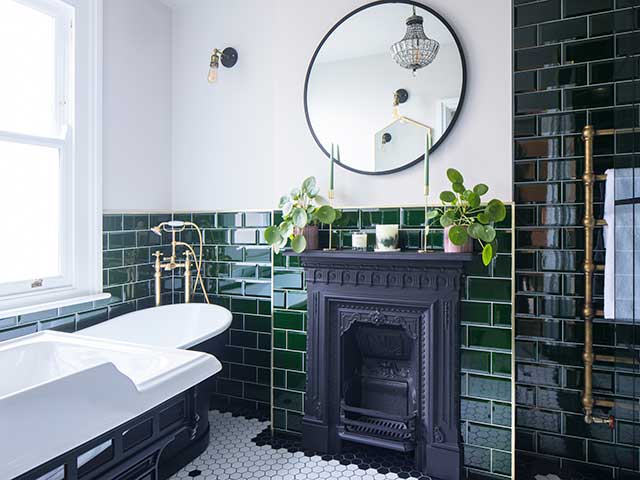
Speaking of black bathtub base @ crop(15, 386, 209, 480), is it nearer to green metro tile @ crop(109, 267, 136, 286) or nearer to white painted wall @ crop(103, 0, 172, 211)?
green metro tile @ crop(109, 267, 136, 286)

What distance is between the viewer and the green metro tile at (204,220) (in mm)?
3193

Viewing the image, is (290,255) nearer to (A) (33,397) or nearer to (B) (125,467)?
(B) (125,467)

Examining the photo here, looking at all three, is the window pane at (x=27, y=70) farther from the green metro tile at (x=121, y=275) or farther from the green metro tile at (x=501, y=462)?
the green metro tile at (x=501, y=462)

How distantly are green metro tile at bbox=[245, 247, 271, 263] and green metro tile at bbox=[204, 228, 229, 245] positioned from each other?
20cm

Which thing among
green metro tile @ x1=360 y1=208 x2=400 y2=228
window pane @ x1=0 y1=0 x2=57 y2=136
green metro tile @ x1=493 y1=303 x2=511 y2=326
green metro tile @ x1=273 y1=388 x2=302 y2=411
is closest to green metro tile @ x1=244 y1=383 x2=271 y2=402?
green metro tile @ x1=273 y1=388 x2=302 y2=411

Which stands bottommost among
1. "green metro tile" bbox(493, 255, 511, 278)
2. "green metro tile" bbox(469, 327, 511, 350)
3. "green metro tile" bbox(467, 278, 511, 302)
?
"green metro tile" bbox(469, 327, 511, 350)

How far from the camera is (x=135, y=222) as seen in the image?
3031mm

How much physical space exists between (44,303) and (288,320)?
133 cm

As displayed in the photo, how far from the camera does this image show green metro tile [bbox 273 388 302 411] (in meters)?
2.71

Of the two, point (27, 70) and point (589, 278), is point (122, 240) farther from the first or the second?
point (589, 278)

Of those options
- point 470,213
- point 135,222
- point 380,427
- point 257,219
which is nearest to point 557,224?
point 470,213

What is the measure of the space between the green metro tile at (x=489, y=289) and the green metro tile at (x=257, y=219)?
135 cm

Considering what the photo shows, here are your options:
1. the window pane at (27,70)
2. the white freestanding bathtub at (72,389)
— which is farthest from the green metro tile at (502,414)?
the window pane at (27,70)

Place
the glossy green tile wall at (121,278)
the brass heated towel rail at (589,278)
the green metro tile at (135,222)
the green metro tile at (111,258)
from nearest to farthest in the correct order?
the brass heated towel rail at (589,278) < the glossy green tile wall at (121,278) < the green metro tile at (111,258) < the green metro tile at (135,222)
